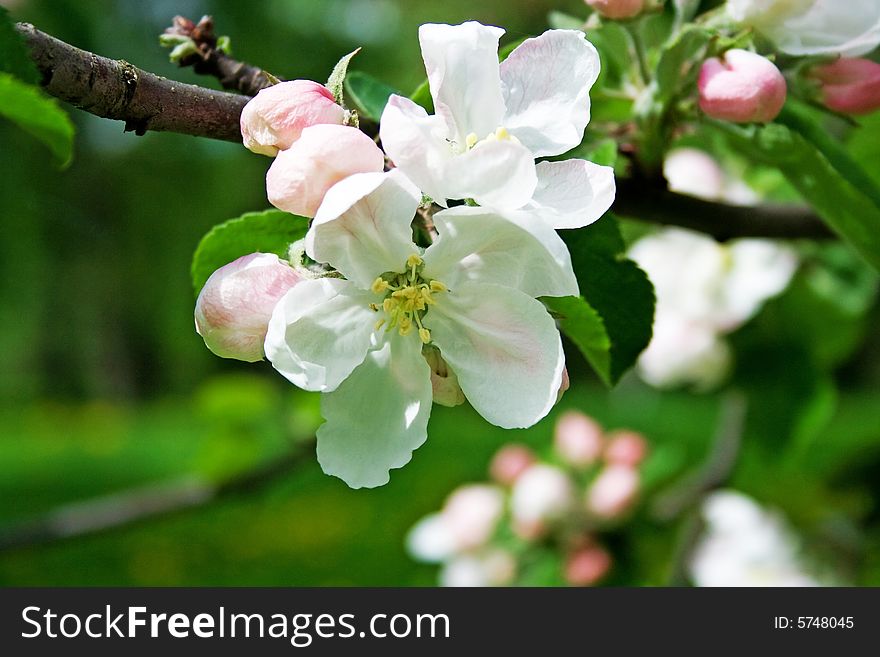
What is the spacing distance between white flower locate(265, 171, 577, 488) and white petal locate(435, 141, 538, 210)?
1 centimetres

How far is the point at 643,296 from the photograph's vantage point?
0.77 m

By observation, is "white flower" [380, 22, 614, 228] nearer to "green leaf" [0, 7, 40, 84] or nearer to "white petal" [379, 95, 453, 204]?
"white petal" [379, 95, 453, 204]

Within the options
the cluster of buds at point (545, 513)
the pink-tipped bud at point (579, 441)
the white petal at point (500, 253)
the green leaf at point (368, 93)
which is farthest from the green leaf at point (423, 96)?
the pink-tipped bud at point (579, 441)

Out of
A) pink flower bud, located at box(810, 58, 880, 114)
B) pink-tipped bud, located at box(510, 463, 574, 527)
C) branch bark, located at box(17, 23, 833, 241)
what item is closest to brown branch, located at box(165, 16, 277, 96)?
branch bark, located at box(17, 23, 833, 241)

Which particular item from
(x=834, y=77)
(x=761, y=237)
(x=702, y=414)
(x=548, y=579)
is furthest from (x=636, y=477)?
(x=702, y=414)

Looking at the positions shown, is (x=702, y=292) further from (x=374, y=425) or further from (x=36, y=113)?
(x=36, y=113)

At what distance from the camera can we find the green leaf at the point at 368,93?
77cm

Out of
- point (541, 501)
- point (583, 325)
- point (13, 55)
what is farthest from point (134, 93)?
point (541, 501)

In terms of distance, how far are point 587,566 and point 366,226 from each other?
4.05 ft

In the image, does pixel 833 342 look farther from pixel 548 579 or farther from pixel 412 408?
pixel 412 408

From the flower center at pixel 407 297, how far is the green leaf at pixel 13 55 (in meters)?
0.24

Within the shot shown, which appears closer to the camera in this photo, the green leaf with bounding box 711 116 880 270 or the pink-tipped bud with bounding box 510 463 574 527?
the green leaf with bounding box 711 116 880 270

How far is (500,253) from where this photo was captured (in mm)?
621

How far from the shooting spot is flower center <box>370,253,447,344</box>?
0.66m
